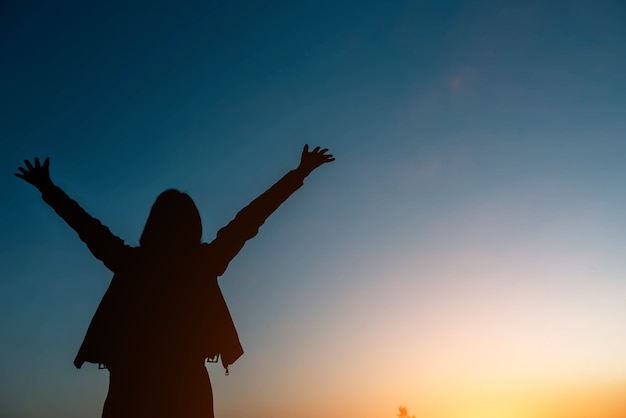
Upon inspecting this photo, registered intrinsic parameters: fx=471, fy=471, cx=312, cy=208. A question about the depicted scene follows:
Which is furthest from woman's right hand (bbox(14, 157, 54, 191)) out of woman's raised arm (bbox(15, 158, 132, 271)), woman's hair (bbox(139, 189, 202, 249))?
woman's hair (bbox(139, 189, 202, 249))

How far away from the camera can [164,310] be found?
330 centimetres

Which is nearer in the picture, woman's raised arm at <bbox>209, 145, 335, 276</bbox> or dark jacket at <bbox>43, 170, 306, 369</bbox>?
dark jacket at <bbox>43, 170, 306, 369</bbox>

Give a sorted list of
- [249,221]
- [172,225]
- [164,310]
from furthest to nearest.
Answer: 1. [249,221]
2. [172,225]
3. [164,310]

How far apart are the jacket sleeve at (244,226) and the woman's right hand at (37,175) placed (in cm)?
169

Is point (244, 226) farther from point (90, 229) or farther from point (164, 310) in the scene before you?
point (90, 229)

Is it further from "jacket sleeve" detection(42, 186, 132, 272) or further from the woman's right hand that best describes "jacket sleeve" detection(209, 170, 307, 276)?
the woman's right hand

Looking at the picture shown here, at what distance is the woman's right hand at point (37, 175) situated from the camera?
4121 mm

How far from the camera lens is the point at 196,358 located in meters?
3.33

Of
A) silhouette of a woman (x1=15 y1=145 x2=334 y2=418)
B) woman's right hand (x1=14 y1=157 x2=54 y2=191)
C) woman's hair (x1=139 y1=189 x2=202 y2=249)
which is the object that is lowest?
silhouette of a woman (x1=15 y1=145 x2=334 y2=418)

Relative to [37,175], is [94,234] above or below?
below

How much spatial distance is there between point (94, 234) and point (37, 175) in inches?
43.5

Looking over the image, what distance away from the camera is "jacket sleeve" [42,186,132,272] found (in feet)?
11.6

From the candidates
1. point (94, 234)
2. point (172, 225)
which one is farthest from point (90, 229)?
point (172, 225)

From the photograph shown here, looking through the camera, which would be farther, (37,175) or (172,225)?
(37,175)
